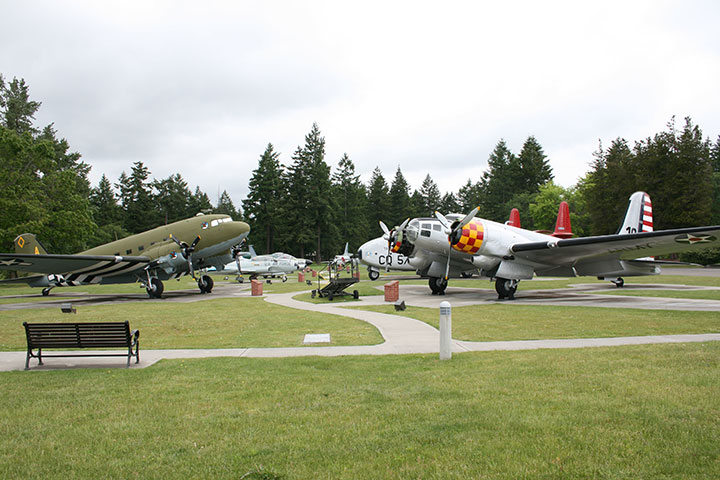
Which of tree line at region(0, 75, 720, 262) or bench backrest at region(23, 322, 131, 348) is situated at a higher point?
tree line at region(0, 75, 720, 262)

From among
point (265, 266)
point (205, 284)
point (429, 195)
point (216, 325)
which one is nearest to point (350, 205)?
point (429, 195)

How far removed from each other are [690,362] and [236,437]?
7442mm

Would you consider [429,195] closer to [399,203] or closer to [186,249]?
[399,203]

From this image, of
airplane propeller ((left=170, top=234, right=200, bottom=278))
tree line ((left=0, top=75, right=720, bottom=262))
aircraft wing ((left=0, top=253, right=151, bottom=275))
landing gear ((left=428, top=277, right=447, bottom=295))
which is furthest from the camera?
tree line ((left=0, top=75, right=720, bottom=262))

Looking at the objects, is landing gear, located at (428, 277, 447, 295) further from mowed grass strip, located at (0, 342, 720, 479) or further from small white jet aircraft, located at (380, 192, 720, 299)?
mowed grass strip, located at (0, 342, 720, 479)

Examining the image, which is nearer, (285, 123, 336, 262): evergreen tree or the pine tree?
(285, 123, 336, 262): evergreen tree

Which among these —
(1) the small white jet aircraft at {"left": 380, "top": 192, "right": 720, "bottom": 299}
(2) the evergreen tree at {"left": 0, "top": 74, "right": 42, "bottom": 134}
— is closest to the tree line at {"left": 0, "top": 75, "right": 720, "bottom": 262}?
(2) the evergreen tree at {"left": 0, "top": 74, "right": 42, "bottom": 134}

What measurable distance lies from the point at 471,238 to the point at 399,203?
272 ft

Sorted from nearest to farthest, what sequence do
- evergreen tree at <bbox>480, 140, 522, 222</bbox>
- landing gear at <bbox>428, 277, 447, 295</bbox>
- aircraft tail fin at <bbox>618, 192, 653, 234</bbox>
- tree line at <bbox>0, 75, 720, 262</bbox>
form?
landing gear at <bbox>428, 277, 447, 295</bbox> → aircraft tail fin at <bbox>618, 192, 653, 234</bbox> → tree line at <bbox>0, 75, 720, 262</bbox> → evergreen tree at <bbox>480, 140, 522, 222</bbox>

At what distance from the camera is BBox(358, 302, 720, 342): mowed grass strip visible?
1108 centimetres

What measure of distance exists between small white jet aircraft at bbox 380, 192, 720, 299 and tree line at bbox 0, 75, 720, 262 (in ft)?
109

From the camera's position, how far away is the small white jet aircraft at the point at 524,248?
19625 millimetres

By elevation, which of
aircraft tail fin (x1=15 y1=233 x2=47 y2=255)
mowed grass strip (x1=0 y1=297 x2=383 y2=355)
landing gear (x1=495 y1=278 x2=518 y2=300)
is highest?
aircraft tail fin (x1=15 y1=233 x2=47 y2=255)

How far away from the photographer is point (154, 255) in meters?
26.3
